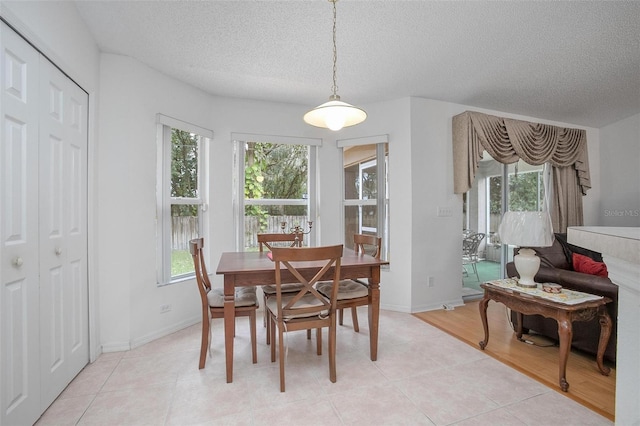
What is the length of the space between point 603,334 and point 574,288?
36 cm

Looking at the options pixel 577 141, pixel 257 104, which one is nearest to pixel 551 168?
pixel 577 141

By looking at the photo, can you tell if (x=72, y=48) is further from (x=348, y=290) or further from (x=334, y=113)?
(x=348, y=290)

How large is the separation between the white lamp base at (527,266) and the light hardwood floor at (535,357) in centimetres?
59

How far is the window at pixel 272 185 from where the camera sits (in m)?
3.54

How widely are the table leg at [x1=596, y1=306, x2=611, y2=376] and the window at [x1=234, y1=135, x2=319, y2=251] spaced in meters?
2.62

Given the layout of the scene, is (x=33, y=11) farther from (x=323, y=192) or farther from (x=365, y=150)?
(x=365, y=150)

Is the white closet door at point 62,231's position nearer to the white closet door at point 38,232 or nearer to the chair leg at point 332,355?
the white closet door at point 38,232

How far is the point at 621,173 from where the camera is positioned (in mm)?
4324

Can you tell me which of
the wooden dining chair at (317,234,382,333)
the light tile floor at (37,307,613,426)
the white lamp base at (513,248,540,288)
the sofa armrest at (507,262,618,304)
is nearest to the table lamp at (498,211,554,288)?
the white lamp base at (513,248,540,288)

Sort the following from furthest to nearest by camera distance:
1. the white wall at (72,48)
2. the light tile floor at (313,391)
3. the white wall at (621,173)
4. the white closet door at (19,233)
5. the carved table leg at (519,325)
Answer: the white wall at (621,173) < the carved table leg at (519,325) < the light tile floor at (313,391) < the white wall at (72,48) < the white closet door at (19,233)

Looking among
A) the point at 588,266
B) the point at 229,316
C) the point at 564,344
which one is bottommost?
the point at 564,344

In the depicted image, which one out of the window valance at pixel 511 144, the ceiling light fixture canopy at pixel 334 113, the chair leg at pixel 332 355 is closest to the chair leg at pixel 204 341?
the chair leg at pixel 332 355

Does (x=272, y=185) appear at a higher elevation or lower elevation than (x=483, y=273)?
higher

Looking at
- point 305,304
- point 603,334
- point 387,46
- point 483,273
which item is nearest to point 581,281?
point 603,334
